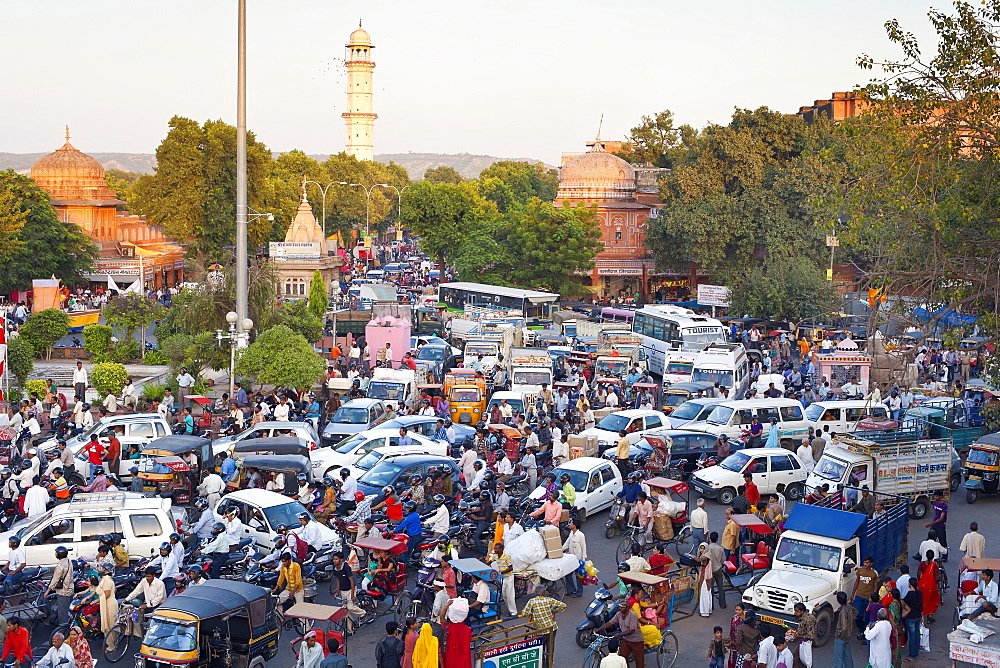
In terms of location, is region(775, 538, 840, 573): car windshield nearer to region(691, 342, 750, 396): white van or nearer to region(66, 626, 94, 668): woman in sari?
region(66, 626, 94, 668): woman in sari

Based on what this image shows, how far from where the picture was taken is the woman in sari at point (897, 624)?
12.2 m

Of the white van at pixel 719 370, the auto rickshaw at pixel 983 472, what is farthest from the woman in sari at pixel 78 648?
the white van at pixel 719 370

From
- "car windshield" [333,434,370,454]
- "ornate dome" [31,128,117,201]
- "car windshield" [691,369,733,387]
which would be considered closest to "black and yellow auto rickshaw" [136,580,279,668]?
"car windshield" [333,434,370,454]

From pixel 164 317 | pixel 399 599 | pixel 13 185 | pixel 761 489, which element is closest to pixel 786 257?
pixel 164 317

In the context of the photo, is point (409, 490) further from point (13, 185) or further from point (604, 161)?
point (604, 161)

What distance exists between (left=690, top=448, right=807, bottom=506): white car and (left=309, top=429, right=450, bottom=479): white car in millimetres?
4917

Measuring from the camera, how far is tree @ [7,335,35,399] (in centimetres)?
2780

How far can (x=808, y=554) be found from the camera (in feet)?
46.0

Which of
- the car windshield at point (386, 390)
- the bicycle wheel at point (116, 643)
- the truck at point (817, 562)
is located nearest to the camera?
the bicycle wheel at point (116, 643)

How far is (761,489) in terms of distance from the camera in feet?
65.1

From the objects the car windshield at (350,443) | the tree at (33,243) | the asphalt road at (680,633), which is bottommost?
the asphalt road at (680,633)

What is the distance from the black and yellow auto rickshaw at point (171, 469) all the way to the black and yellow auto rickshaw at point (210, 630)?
6844 millimetres

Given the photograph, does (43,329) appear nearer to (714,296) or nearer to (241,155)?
(241,155)

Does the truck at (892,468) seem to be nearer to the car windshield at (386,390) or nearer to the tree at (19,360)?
the car windshield at (386,390)
